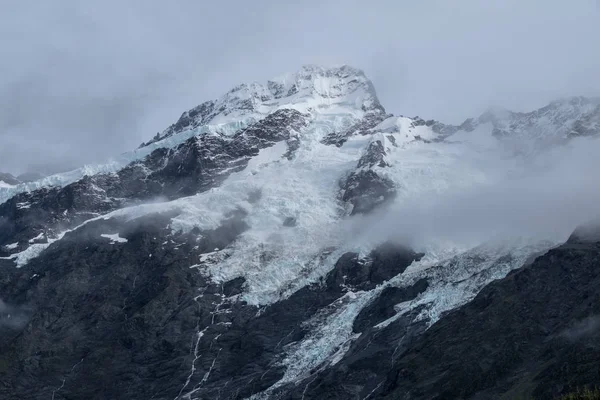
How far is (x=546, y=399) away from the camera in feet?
632

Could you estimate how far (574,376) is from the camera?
19750 centimetres

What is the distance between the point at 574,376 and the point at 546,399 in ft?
30.9
